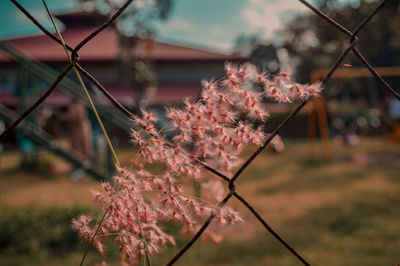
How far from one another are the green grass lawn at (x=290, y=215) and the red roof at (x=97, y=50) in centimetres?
1176

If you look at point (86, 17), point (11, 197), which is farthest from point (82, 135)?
point (86, 17)

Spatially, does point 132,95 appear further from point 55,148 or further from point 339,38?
point 55,148

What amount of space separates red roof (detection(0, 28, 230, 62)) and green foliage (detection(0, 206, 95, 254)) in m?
14.7

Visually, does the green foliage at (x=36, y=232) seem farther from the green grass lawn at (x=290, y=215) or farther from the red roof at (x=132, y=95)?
the red roof at (x=132, y=95)

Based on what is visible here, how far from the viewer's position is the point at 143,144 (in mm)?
516

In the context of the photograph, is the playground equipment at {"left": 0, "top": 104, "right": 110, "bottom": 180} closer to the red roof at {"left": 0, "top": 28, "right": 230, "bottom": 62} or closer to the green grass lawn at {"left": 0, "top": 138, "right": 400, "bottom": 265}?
the green grass lawn at {"left": 0, "top": 138, "right": 400, "bottom": 265}

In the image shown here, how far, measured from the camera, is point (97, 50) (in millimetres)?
21641

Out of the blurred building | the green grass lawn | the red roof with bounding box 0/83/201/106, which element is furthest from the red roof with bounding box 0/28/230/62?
the green grass lawn

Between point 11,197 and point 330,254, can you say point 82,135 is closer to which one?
point 11,197

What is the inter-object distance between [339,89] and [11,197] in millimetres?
28902

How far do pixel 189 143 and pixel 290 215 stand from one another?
500 cm

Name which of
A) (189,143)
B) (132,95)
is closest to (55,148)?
(189,143)

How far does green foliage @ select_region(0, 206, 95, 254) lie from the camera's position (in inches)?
159

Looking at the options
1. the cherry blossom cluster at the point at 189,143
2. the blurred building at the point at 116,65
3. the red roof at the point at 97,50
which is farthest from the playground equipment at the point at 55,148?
the red roof at the point at 97,50
